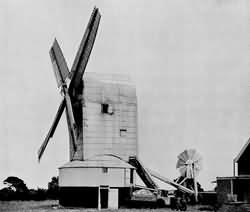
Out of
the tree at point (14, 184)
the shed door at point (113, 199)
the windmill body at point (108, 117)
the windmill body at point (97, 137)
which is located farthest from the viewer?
the tree at point (14, 184)

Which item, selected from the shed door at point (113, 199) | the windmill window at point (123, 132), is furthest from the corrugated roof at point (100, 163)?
the windmill window at point (123, 132)

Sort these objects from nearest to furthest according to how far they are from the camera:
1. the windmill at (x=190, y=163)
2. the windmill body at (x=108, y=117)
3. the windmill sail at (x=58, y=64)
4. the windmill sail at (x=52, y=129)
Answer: the windmill body at (x=108, y=117)
the windmill sail at (x=52, y=129)
the windmill sail at (x=58, y=64)
the windmill at (x=190, y=163)

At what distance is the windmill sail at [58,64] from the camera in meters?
40.5

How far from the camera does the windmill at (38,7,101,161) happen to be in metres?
37.9

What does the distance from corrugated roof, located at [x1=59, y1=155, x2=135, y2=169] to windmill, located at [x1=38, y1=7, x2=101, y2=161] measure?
736 millimetres

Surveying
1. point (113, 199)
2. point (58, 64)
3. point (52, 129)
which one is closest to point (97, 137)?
point (52, 129)

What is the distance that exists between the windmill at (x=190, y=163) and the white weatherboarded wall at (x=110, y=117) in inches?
191

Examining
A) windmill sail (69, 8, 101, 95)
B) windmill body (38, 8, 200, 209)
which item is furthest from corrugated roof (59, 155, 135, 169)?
windmill sail (69, 8, 101, 95)

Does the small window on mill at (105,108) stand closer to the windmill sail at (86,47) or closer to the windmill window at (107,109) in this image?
the windmill window at (107,109)

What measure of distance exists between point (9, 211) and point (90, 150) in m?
7.16

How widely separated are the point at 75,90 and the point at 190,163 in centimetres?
1052

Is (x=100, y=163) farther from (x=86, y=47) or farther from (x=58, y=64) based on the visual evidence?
(x=58, y=64)

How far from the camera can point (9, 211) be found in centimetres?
3356

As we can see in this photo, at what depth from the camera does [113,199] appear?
37000 millimetres
